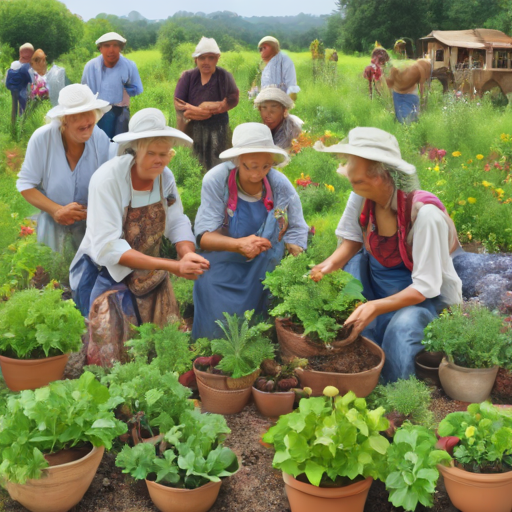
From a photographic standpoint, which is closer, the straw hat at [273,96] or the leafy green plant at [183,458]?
the leafy green plant at [183,458]

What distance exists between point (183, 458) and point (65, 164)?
8.45 feet

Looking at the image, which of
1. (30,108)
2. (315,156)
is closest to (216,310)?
(315,156)

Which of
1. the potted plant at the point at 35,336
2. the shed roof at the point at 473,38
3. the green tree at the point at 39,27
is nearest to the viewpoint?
the potted plant at the point at 35,336

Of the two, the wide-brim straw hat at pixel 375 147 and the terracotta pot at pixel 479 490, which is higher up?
the wide-brim straw hat at pixel 375 147

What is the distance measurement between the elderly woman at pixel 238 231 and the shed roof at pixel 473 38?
1110 centimetres

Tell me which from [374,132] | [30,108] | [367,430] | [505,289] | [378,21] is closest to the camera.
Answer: [367,430]

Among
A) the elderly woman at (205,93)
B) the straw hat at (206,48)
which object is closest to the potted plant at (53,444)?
the elderly woman at (205,93)

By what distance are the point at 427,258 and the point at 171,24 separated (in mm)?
15943

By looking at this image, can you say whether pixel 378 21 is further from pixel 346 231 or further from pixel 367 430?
pixel 367 430

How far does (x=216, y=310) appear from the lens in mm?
4094

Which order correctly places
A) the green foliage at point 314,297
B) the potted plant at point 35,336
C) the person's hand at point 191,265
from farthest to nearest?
the person's hand at point 191,265, the potted plant at point 35,336, the green foliage at point 314,297

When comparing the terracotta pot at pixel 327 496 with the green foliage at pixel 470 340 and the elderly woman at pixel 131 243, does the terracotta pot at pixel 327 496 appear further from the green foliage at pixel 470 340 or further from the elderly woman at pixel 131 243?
the elderly woman at pixel 131 243

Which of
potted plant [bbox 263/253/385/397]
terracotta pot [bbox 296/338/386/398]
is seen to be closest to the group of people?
potted plant [bbox 263/253/385/397]

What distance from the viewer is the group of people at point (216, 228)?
11.5 ft
